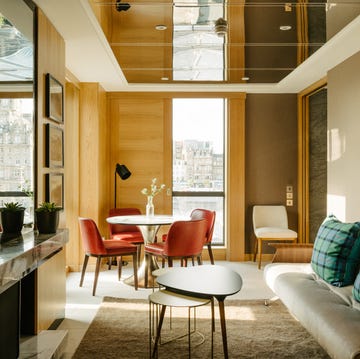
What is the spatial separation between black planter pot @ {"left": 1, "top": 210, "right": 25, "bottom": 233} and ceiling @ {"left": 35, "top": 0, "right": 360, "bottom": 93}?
167cm

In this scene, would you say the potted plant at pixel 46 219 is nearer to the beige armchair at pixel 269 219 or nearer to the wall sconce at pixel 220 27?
the wall sconce at pixel 220 27

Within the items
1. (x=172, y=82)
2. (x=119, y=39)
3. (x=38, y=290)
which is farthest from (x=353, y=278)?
(x=172, y=82)

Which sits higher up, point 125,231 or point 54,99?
point 54,99

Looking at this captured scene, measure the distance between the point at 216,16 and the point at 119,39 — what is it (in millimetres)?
1074

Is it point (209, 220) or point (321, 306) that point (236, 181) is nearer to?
point (209, 220)

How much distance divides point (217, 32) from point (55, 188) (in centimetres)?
213

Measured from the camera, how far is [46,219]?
3250mm

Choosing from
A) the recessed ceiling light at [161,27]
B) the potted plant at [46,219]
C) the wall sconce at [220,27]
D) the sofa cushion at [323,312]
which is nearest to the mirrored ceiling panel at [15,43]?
the potted plant at [46,219]

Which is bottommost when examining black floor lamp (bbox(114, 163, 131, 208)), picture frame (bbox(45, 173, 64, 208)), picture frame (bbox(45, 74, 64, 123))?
picture frame (bbox(45, 173, 64, 208))

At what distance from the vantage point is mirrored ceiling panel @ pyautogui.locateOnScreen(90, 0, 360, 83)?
3.80 m

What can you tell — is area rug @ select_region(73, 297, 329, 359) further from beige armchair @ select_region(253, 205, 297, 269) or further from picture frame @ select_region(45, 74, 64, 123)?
beige armchair @ select_region(253, 205, 297, 269)

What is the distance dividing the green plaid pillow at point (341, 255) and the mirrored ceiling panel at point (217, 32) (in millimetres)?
1802

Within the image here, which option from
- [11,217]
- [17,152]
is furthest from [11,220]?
[17,152]

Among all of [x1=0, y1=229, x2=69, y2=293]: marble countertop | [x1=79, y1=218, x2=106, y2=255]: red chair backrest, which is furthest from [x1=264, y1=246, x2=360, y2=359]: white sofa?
[x1=79, y1=218, x2=106, y2=255]: red chair backrest
